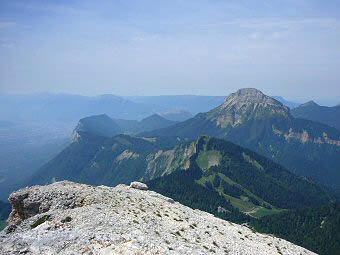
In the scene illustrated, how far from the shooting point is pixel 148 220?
49.9 meters

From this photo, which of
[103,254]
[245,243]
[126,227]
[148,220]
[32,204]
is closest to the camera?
[103,254]

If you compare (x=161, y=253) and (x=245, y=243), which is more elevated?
(x=161, y=253)

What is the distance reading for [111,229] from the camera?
142 ft

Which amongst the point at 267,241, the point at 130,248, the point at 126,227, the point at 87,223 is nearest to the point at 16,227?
the point at 87,223

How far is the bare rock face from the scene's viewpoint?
40.4 m

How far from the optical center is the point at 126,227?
44.4 metres

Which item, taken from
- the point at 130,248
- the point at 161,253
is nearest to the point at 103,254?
the point at 130,248

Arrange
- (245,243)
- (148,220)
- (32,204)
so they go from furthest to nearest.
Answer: (32,204) → (245,243) → (148,220)

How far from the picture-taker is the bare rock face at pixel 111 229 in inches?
1592

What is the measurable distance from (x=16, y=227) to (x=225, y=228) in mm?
29124

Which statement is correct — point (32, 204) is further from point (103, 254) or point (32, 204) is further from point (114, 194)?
point (103, 254)

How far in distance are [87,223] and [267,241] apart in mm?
28517

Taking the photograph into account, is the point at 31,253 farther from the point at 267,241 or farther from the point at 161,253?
the point at 267,241

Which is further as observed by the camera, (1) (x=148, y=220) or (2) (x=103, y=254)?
(1) (x=148, y=220)
